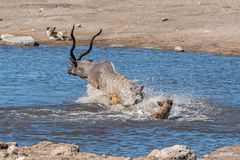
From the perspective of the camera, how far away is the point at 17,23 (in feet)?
96.3

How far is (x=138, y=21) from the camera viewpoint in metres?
29.3

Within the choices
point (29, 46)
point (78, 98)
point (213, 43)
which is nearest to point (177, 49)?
point (213, 43)

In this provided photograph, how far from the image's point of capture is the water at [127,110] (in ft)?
39.1

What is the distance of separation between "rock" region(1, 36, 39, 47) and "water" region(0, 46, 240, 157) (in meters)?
1.11

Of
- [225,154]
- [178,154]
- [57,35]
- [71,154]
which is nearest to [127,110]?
[225,154]

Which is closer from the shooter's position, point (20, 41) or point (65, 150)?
point (65, 150)

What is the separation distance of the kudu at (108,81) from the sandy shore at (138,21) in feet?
25.7

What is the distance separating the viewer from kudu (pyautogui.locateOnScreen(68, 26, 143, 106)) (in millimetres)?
14797

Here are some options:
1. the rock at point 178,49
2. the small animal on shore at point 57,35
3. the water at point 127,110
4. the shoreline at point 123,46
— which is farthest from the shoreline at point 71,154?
the small animal on shore at point 57,35

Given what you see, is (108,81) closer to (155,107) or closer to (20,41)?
(155,107)

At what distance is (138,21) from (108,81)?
14025 mm

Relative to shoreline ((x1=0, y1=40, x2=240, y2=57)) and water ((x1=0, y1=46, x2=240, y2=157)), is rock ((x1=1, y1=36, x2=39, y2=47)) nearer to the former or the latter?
shoreline ((x1=0, y1=40, x2=240, y2=57))

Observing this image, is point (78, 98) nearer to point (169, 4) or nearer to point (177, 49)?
point (177, 49)

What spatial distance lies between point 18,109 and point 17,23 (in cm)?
1522
